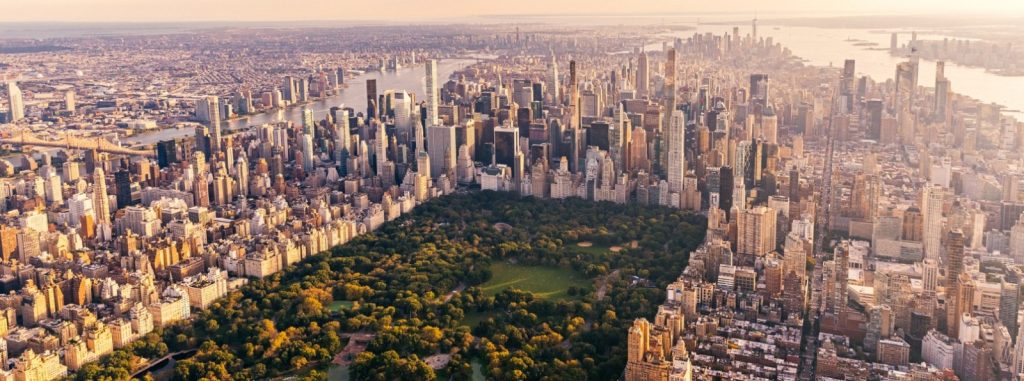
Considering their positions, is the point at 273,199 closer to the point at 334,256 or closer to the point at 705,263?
the point at 334,256

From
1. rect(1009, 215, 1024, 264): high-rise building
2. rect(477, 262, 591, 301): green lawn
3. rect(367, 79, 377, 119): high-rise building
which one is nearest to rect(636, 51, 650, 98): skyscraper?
rect(367, 79, 377, 119): high-rise building

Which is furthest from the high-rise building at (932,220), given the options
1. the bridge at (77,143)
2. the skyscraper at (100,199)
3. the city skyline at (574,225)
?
the bridge at (77,143)

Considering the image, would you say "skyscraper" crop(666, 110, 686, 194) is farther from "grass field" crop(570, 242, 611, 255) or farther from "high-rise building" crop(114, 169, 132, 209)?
"high-rise building" crop(114, 169, 132, 209)

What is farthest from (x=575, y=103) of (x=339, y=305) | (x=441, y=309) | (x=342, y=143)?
(x=441, y=309)

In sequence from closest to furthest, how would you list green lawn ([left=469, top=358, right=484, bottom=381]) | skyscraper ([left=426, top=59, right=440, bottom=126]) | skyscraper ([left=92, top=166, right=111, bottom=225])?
1. green lawn ([left=469, top=358, right=484, bottom=381])
2. skyscraper ([left=92, top=166, right=111, bottom=225])
3. skyscraper ([left=426, top=59, right=440, bottom=126])

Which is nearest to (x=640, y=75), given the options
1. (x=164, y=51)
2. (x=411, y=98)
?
(x=411, y=98)

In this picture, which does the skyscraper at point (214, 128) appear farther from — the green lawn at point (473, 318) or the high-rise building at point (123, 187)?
the green lawn at point (473, 318)

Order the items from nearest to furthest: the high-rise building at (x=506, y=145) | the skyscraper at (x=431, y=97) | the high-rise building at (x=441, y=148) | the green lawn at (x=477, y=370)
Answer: the green lawn at (x=477, y=370)
the high-rise building at (x=441, y=148)
the high-rise building at (x=506, y=145)
the skyscraper at (x=431, y=97)
